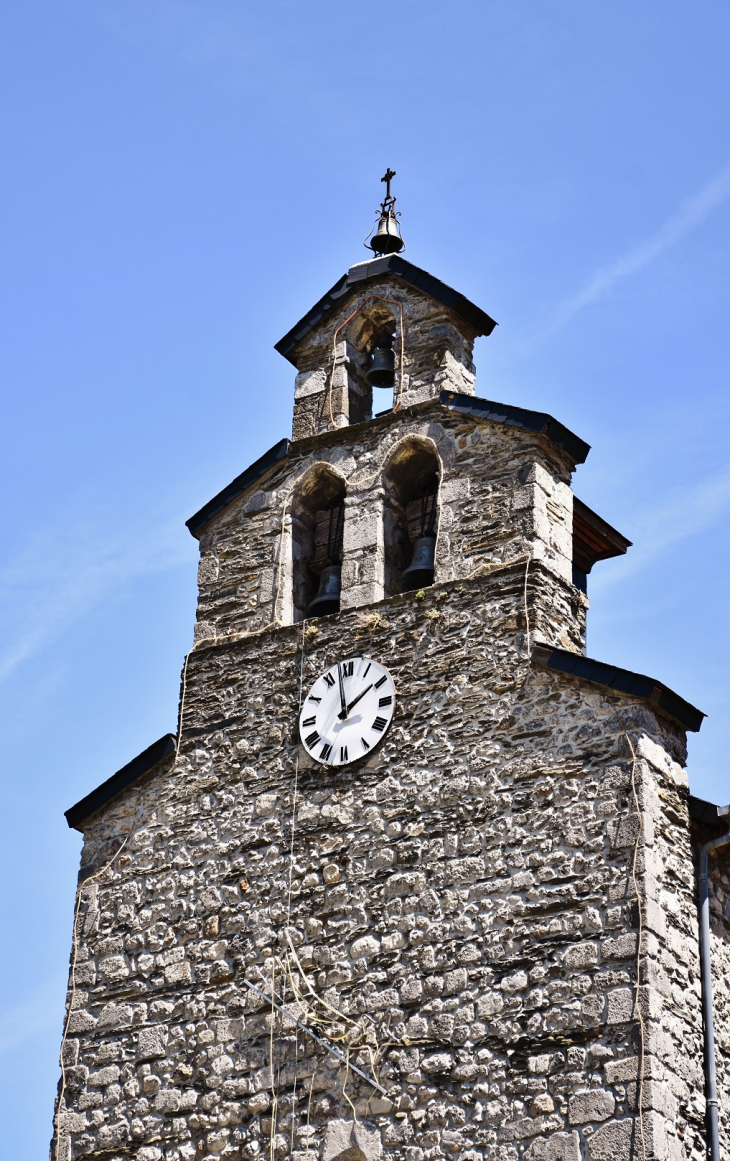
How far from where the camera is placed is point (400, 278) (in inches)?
629

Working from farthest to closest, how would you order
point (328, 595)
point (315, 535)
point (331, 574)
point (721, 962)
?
point (315, 535) < point (331, 574) < point (328, 595) < point (721, 962)

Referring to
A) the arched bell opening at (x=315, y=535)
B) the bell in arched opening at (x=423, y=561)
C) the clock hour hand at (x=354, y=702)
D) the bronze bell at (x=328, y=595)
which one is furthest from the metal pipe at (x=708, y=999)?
the arched bell opening at (x=315, y=535)

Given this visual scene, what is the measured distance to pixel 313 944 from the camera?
542 inches

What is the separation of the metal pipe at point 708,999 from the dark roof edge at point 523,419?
3.02 m

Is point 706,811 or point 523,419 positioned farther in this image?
point 523,419

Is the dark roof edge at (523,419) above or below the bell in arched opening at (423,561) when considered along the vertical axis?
above

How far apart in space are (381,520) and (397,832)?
2499mm

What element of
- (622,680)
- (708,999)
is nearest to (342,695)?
(622,680)

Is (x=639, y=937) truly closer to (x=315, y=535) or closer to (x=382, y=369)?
(x=315, y=535)

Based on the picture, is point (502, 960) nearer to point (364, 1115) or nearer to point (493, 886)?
point (493, 886)

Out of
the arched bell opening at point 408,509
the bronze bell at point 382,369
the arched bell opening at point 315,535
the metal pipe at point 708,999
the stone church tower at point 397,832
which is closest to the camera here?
the metal pipe at point 708,999

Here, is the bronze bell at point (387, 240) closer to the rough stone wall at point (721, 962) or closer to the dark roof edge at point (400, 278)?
the dark roof edge at point (400, 278)

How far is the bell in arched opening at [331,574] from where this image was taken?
1521 centimetres

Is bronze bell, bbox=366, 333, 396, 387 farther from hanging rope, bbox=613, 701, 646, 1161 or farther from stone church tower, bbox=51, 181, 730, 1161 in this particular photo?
hanging rope, bbox=613, 701, 646, 1161
